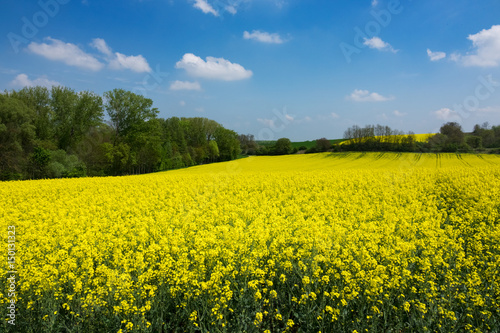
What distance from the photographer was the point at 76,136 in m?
41.8

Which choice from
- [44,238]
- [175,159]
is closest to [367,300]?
[44,238]

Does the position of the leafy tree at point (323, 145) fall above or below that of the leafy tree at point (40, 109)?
below

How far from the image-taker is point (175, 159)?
188 ft

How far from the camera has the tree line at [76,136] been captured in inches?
1305

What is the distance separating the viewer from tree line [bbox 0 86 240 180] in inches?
1305

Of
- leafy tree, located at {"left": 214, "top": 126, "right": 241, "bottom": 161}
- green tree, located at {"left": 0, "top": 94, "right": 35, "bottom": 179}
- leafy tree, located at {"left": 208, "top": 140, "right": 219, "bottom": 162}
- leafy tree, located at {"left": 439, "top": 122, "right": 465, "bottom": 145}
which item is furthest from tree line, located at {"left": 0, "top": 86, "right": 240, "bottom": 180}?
leafy tree, located at {"left": 439, "top": 122, "right": 465, "bottom": 145}

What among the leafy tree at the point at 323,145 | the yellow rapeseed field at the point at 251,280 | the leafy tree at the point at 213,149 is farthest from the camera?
the leafy tree at the point at 323,145

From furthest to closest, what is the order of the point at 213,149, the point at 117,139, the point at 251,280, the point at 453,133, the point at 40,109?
the point at 213,149 < the point at 453,133 < the point at 117,139 < the point at 40,109 < the point at 251,280

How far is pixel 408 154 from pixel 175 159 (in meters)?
50.6

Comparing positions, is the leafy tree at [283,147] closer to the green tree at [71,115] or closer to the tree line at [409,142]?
the tree line at [409,142]

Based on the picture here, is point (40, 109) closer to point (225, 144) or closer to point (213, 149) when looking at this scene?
point (213, 149)

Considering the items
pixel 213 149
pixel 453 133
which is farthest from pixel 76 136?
pixel 453 133

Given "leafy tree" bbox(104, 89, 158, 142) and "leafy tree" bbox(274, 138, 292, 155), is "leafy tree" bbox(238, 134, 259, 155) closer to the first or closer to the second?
"leafy tree" bbox(274, 138, 292, 155)

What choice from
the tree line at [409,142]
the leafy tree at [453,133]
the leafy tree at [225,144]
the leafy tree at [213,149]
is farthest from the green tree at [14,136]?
the leafy tree at [453,133]
